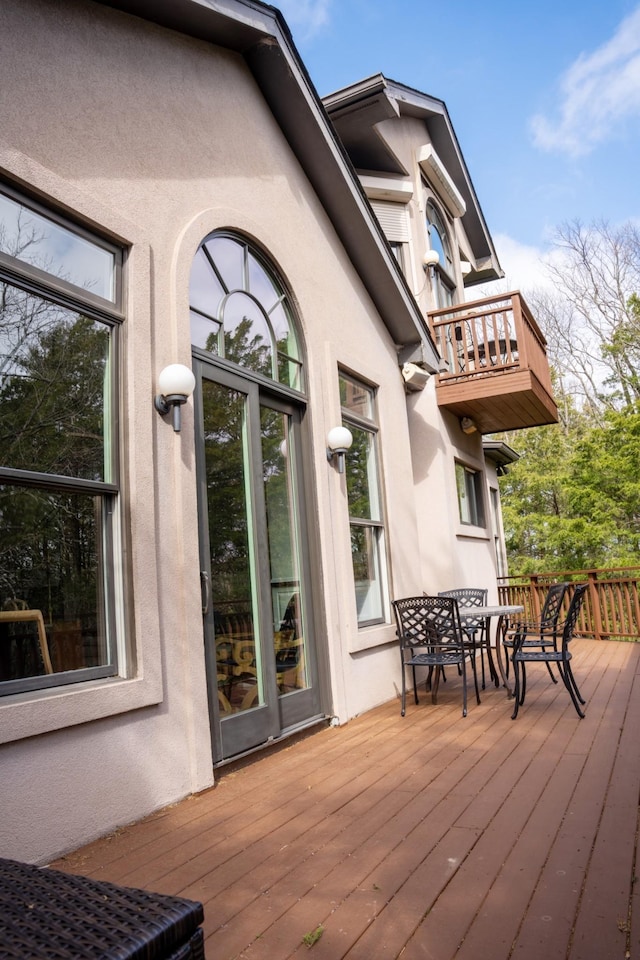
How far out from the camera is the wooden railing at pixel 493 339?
8711 mm

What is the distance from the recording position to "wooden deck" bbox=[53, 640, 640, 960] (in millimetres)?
2217

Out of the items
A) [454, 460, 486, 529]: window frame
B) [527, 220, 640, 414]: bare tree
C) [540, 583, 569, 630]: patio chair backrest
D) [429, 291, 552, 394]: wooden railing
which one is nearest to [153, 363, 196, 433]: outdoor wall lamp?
[540, 583, 569, 630]: patio chair backrest

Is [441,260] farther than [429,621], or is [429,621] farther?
[441,260]

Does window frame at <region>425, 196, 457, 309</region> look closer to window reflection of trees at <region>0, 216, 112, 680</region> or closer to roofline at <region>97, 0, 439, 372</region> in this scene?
roofline at <region>97, 0, 439, 372</region>

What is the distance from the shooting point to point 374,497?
22.9 ft

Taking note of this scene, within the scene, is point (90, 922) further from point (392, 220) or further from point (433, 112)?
point (433, 112)

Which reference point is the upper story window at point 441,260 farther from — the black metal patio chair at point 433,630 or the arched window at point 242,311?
the black metal patio chair at point 433,630

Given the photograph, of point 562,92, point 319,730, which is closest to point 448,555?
point 319,730

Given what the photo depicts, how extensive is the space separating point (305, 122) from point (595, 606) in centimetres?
885

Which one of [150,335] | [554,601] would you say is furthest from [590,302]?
[150,335]

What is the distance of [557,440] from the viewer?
18609 millimetres

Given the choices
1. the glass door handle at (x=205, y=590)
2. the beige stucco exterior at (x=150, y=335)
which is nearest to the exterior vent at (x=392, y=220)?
the beige stucco exterior at (x=150, y=335)

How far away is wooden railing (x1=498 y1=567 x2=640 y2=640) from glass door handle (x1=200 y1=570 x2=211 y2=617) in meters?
7.76

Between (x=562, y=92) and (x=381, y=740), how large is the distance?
26784 millimetres
